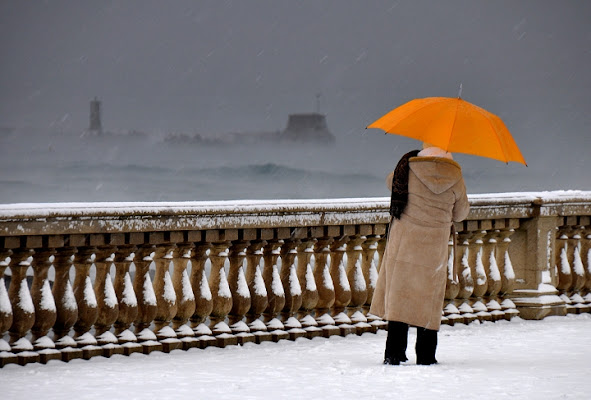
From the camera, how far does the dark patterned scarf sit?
21.9 feet

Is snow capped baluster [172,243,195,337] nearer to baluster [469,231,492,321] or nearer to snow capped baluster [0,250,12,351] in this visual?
snow capped baluster [0,250,12,351]

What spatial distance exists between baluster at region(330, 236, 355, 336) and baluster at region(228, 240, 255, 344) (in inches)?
33.4

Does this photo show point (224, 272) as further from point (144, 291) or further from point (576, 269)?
point (576, 269)

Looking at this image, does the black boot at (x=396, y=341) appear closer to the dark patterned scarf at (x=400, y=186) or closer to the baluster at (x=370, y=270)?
the dark patterned scarf at (x=400, y=186)

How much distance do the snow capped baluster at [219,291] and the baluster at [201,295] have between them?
2.4 inches

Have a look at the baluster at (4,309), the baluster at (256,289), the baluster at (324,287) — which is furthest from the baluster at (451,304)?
the baluster at (4,309)

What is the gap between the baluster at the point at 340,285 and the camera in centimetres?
825

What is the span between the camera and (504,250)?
9.32 meters

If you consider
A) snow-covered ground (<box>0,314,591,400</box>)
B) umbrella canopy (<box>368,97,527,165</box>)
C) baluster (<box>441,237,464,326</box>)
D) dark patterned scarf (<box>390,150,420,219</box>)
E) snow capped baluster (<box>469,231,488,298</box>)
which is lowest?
snow-covered ground (<box>0,314,591,400</box>)

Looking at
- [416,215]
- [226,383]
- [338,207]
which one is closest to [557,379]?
[416,215]

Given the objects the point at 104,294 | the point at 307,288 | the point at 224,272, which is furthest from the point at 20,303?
the point at 307,288

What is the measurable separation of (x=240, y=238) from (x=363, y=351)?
1.25 meters

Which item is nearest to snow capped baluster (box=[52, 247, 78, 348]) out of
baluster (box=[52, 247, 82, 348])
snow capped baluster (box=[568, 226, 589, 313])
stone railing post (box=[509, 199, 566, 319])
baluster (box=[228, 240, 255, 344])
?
baluster (box=[52, 247, 82, 348])

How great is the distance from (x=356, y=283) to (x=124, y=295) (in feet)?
6.73
